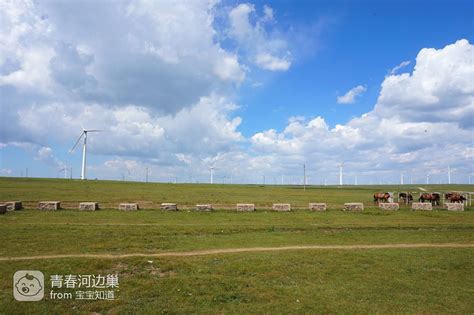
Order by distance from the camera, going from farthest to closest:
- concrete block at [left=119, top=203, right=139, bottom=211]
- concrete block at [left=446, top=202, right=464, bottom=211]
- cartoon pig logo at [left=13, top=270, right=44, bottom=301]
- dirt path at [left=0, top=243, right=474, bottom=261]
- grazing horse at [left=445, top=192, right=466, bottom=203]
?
grazing horse at [left=445, top=192, right=466, bottom=203], concrete block at [left=446, top=202, right=464, bottom=211], concrete block at [left=119, top=203, right=139, bottom=211], dirt path at [left=0, top=243, right=474, bottom=261], cartoon pig logo at [left=13, top=270, right=44, bottom=301]

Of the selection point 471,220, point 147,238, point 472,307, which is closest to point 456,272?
point 472,307

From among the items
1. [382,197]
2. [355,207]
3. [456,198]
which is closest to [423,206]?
[355,207]

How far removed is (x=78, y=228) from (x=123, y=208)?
14.2m

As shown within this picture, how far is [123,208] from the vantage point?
42750mm

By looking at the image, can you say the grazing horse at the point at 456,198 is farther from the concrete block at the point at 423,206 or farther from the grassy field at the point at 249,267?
the grassy field at the point at 249,267

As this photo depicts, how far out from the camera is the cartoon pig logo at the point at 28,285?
14.7m

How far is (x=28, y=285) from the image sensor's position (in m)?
15.4

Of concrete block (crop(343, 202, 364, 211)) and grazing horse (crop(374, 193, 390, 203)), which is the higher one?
grazing horse (crop(374, 193, 390, 203))

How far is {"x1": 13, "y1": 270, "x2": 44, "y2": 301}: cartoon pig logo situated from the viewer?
1467 cm

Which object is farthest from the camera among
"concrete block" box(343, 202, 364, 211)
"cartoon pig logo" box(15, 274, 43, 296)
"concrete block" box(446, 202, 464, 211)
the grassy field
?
"concrete block" box(446, 202, 464, 211)

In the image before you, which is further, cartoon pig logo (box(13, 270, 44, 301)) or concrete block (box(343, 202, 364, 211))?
concrete block (box(343, 202, 364, 211))

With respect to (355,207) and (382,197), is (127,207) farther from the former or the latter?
(382,197)

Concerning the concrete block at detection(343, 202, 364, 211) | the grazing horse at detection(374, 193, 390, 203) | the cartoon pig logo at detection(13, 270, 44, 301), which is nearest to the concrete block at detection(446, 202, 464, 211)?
the grazing horse at detection(374, 193, 390, 203)

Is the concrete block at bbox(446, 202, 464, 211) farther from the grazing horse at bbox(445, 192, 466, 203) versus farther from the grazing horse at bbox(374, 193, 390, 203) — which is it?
the grazing horse at bbox(374, 193, 390, 203)
